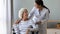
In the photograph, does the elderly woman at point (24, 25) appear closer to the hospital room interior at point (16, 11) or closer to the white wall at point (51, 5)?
the hospital room interior at point (16, 11)

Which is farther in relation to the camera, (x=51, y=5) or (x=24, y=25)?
(x=51, y=5)

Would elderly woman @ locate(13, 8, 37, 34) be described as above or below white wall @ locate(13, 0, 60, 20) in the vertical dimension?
below

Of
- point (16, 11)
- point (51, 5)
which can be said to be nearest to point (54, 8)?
point (51, 5)

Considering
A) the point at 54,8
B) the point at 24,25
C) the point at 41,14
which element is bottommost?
the point at 24,25

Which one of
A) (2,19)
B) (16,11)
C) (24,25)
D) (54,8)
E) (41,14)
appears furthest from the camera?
(16,11)

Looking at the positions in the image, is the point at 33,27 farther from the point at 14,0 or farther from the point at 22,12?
the point at 14,0

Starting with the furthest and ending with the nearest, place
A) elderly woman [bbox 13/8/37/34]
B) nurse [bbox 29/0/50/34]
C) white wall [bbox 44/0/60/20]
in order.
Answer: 1. white wall [bbox 44/0/60/20]
2. nurse [bbox 29/0/50/34]
3. elderly woman [bbox 13/8/37/34]

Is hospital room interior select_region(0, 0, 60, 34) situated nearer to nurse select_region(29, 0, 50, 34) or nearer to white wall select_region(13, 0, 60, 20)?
white wall select_region(13, 0, 60, 20)

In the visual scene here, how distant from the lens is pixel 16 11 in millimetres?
4820

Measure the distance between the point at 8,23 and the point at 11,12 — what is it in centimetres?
35

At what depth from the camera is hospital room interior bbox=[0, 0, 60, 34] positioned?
4188mm

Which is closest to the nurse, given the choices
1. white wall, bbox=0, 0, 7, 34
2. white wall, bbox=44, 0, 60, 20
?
white wall, bbox=0, 0, 7, 34

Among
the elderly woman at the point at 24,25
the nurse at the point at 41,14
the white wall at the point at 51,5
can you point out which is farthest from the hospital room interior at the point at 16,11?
the elderly woman at the point at 24,25

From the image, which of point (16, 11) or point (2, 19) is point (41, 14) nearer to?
point (2, 19)
